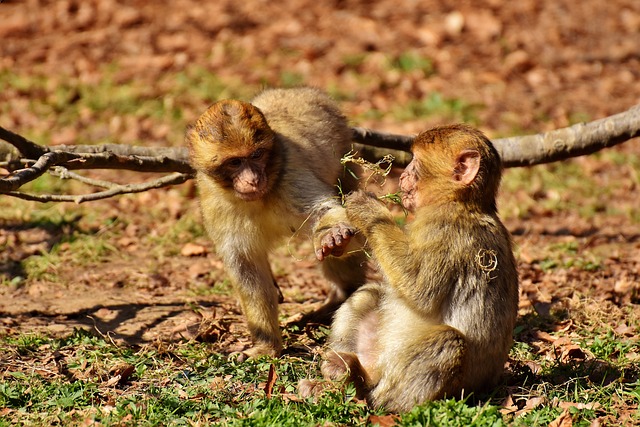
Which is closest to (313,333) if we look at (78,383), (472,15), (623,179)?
(78,383)

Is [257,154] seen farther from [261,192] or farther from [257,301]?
[257,301]

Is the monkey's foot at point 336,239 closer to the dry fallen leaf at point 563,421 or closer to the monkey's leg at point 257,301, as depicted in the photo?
the monkey's leg at point 257,301

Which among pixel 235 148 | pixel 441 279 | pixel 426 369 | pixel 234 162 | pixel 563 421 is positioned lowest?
pixel 563 421

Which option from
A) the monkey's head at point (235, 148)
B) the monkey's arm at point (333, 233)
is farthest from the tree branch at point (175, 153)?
the monkey's arm at point (333, 233)

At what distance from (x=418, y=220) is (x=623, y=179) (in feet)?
18.0

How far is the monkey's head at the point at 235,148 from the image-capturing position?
18.5 ft

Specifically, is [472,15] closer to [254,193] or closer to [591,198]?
[591,198]

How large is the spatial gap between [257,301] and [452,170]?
1.88 meters

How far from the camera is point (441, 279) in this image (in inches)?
196

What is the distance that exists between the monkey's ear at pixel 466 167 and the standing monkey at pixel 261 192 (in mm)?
788

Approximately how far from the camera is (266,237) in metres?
6.20

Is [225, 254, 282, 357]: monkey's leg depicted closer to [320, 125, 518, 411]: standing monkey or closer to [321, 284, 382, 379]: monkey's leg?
[321, 284, 382, 379]: monkey's leg

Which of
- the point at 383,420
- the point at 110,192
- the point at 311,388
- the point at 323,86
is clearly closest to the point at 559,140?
the point at 311,388

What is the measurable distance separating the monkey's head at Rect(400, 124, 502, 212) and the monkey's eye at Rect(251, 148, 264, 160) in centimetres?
104
